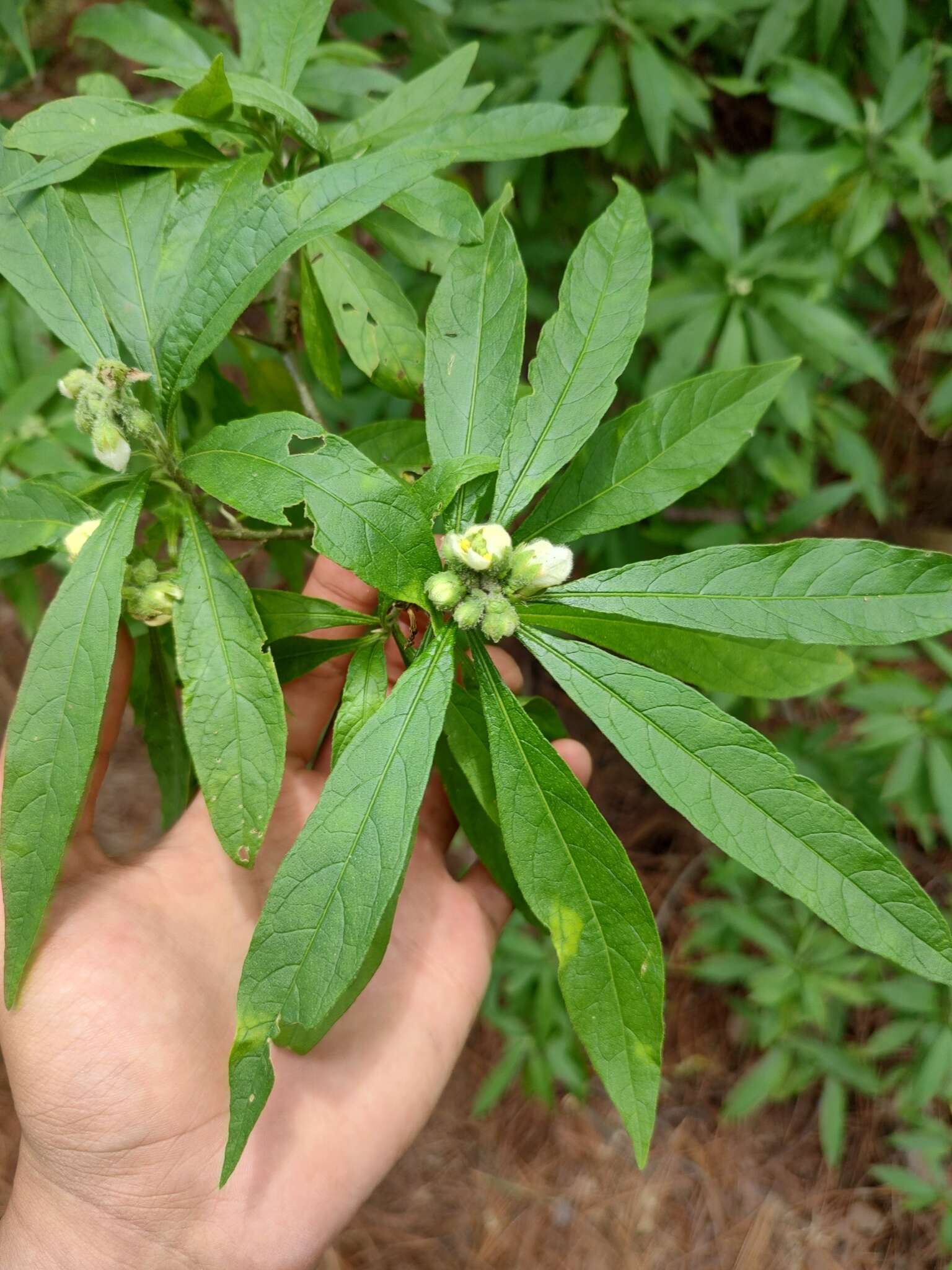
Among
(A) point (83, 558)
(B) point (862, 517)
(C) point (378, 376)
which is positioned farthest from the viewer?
(B) point (862, 517)

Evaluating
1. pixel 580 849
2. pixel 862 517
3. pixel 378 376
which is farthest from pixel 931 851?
pixel 378 376

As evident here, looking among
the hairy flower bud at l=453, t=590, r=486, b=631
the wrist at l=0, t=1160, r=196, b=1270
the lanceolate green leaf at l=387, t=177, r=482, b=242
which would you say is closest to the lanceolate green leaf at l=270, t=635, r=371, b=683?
the hairy flower bud at l=453, t=590, r=486, b=631

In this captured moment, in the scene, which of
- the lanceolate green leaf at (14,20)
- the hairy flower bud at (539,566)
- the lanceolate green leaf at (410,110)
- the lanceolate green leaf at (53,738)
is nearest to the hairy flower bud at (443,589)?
the hairy flower bud at (539,566)

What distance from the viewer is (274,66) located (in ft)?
5.39

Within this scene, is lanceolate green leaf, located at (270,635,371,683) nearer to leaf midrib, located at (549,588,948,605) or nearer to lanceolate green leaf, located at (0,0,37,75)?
leaf midrib, located at (549,588,948,605)

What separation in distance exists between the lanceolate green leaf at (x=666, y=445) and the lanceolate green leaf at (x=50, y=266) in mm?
839

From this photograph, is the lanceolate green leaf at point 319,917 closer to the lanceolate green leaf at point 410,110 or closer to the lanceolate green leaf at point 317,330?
the lanceolate green leaf at point 317,330

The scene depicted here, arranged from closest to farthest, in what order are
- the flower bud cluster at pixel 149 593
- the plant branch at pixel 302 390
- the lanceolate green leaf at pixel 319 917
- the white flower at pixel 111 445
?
the lanceolate green leaf at pixel 319 917, the white flower at pixel 111 445, the flower bud cluster at pixel 149 593, the plant branch at pixel 302 390

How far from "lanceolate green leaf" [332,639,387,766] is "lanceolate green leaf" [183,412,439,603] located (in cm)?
25

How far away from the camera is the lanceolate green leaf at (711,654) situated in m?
1.43

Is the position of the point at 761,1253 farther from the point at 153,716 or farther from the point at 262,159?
the point at 262,159

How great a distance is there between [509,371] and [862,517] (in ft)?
11.3

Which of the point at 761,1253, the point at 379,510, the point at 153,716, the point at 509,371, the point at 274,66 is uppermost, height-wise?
the point at 274,66

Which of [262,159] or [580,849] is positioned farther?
[262,159]
